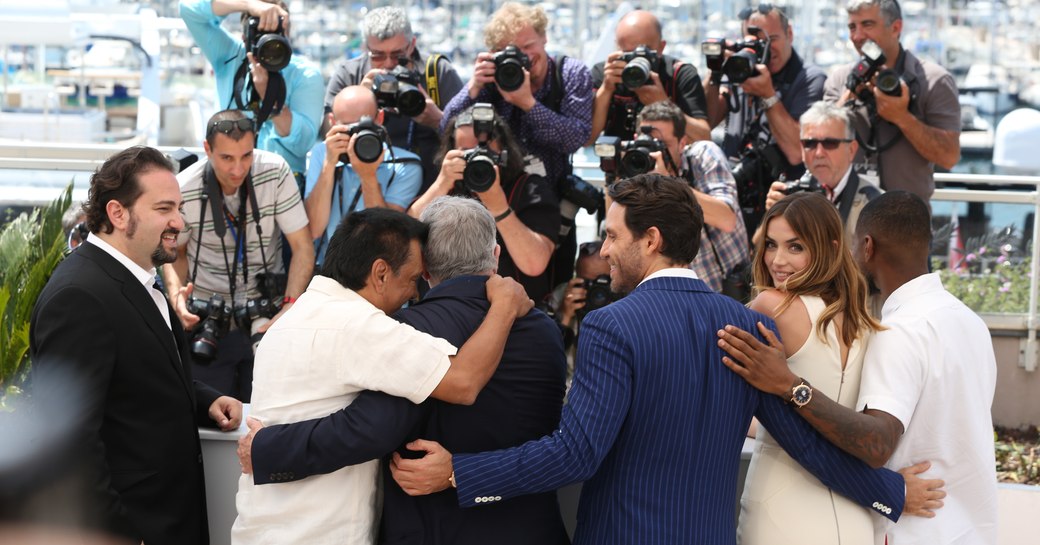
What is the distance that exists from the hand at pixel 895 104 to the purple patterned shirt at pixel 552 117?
1.29m

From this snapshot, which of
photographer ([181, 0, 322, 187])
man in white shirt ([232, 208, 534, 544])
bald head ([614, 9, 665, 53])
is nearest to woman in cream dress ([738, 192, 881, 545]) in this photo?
man in white shirt ([232, 208, 534, 544])

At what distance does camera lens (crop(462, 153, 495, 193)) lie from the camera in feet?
15.3

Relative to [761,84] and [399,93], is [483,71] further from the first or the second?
[761,84]

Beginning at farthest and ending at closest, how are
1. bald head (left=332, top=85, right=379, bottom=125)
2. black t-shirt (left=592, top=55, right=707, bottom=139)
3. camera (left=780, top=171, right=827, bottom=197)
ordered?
black t-shirt (left=592, top=55, right=707, bottom=139) < bald head (left=332, top=85, right=379, bottom=125) < camera (left=780, top=171, right=827, bottom=197)

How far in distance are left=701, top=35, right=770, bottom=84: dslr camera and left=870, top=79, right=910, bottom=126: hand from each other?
21.9 inches

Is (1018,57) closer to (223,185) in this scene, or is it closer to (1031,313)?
(1031,313)

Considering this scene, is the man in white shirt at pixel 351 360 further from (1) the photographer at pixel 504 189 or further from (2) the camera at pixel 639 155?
(2) the camera at pixel 639 155

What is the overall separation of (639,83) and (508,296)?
2.71 metres

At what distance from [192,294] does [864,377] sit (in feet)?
9.69

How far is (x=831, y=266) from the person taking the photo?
2939 millimetres

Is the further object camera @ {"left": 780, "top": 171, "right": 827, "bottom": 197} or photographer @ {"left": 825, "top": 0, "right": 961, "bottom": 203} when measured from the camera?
photographer @ {"left": 825, "top": 0, "right": 961, "bottom": 203}

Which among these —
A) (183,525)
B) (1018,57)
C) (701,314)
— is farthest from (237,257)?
(1018,57)

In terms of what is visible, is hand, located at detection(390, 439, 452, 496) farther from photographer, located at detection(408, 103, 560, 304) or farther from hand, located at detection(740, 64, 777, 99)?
hand, located at detection(740, 64, 777, 99)

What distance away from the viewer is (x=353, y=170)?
5.17 meters
